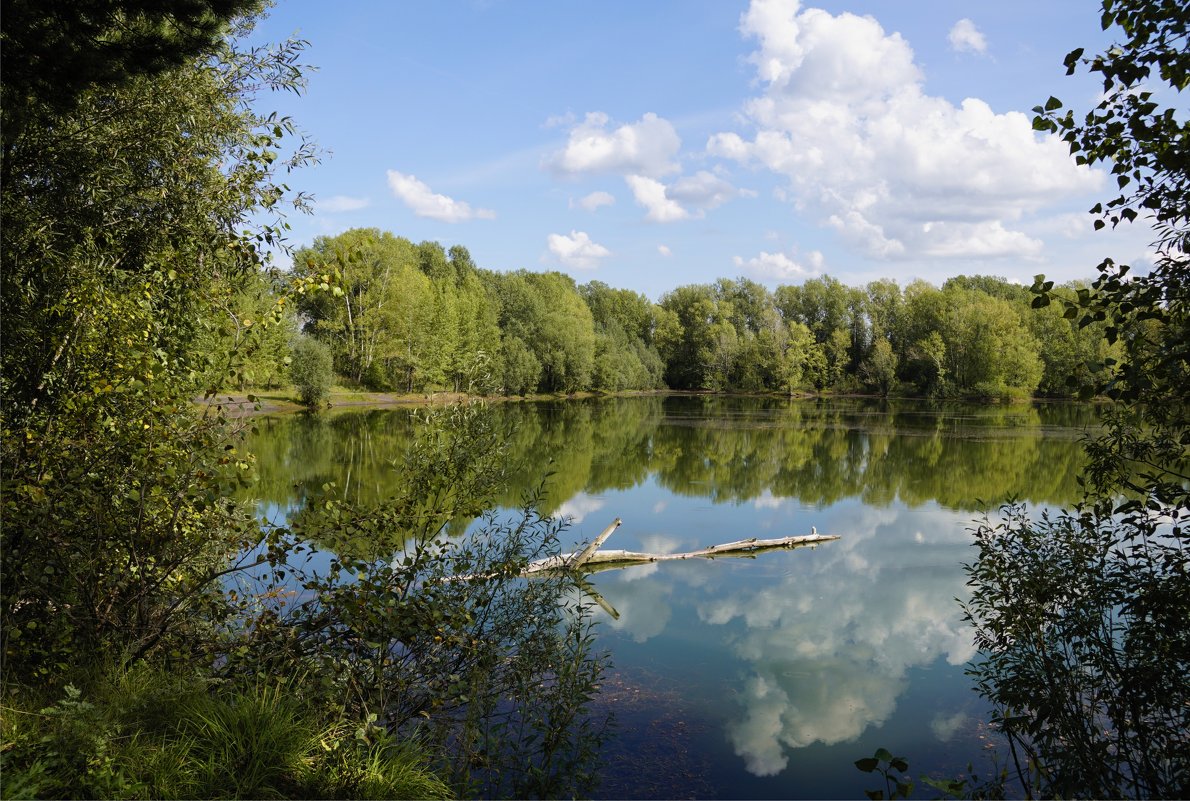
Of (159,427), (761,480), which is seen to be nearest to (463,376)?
(159,427)

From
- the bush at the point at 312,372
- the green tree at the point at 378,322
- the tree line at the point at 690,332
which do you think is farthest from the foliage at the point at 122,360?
the green tree at the point at 378,322

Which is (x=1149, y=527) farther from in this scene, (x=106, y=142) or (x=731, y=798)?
(x=106, y=142)

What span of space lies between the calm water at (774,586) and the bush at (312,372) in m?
11.0

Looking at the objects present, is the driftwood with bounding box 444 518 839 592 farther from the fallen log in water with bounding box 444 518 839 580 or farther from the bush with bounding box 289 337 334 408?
the bush with bounding box 289 337 334 408

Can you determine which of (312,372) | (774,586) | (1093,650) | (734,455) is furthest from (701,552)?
(312,372)

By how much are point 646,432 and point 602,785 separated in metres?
35.0

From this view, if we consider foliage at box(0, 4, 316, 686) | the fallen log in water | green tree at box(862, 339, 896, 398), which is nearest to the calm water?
the fallen log in water

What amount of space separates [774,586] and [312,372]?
4034 centimetres

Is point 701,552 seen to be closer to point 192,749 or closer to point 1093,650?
point 1093,650

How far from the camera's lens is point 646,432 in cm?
4209

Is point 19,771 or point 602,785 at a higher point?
point 19,771

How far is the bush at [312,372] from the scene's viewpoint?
4716 cm

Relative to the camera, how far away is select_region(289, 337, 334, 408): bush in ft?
155

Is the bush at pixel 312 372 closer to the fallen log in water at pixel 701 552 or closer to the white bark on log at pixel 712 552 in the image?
the fallen log in water at pixel 701 552
